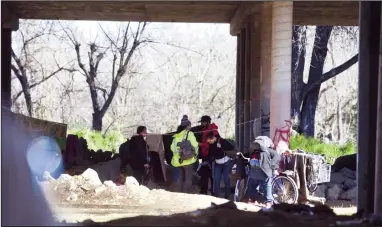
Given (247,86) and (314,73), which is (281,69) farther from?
(314,73)

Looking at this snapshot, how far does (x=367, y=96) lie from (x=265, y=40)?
26.5 feet

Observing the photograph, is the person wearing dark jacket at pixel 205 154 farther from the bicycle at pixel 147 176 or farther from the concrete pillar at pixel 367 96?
the concrete pillar at pixel 367 96

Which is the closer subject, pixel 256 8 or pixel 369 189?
pixel 369 189

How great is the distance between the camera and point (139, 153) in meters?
16.5

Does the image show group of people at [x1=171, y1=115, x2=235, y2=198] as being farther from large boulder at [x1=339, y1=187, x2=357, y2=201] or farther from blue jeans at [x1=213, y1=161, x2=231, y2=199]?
large boulder at [x1=339, y1=187, x2=357, y2=201]

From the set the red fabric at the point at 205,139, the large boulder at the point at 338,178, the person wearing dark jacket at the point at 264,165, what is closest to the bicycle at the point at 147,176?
Answer: the red fabric at the point at 205,139

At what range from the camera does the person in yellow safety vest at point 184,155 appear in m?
14.2

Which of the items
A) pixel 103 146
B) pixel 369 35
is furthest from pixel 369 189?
pixel 103 146

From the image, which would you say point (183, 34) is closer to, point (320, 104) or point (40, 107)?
point (320, 104)

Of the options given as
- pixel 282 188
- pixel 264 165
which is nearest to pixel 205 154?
pixel 264 165

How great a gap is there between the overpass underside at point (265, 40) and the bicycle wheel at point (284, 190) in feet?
8.32

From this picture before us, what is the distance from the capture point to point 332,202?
15203 millimetres

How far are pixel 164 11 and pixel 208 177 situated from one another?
9.32m

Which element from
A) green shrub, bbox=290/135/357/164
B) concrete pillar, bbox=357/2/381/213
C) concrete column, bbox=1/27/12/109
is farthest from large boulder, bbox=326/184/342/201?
concrete column, bbox=1/27/12/109
